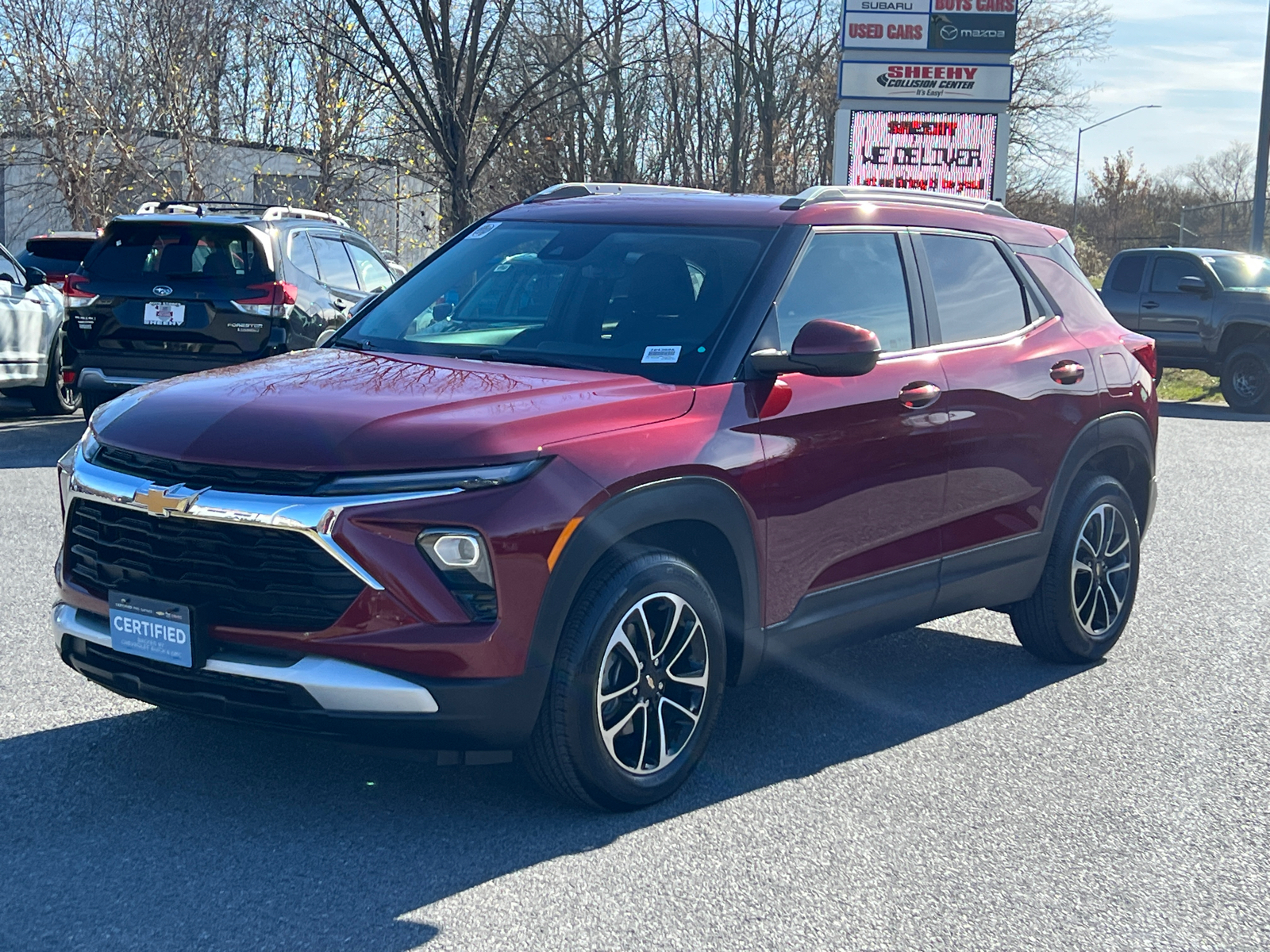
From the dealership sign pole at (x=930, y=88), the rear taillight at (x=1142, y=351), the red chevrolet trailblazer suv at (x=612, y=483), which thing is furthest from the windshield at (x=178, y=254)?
the dealership sign pole at (x=930, y=88)

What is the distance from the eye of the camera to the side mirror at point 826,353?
4707 mm

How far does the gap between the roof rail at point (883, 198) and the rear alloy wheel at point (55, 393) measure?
1030 cm

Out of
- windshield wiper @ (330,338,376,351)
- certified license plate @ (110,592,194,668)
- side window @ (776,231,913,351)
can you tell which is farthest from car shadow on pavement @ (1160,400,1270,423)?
certified license plate @ (110,592,194,668)

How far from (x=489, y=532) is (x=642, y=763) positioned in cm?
100

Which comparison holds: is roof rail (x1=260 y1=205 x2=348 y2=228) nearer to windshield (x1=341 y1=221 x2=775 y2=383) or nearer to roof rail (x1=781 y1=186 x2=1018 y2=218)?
windshield (x1=341 y1=221 x2=775 y2=383)

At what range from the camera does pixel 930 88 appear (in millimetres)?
22969

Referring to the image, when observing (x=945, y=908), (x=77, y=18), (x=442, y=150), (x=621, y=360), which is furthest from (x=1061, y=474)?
(x=77, y=18)

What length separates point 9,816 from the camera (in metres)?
4.23

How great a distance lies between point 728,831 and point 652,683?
48 cm

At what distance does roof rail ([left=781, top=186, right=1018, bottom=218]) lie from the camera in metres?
5.36

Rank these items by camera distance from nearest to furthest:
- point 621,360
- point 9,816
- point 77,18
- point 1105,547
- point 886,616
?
point 9,816, point 621,360, point 886,616, point 1105,547, point 77,18

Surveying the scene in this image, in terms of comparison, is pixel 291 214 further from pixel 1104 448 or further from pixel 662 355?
pixel 662 355

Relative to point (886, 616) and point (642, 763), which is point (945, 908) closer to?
point (642, 763)

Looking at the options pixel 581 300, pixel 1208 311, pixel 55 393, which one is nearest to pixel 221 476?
pixel 581 300
